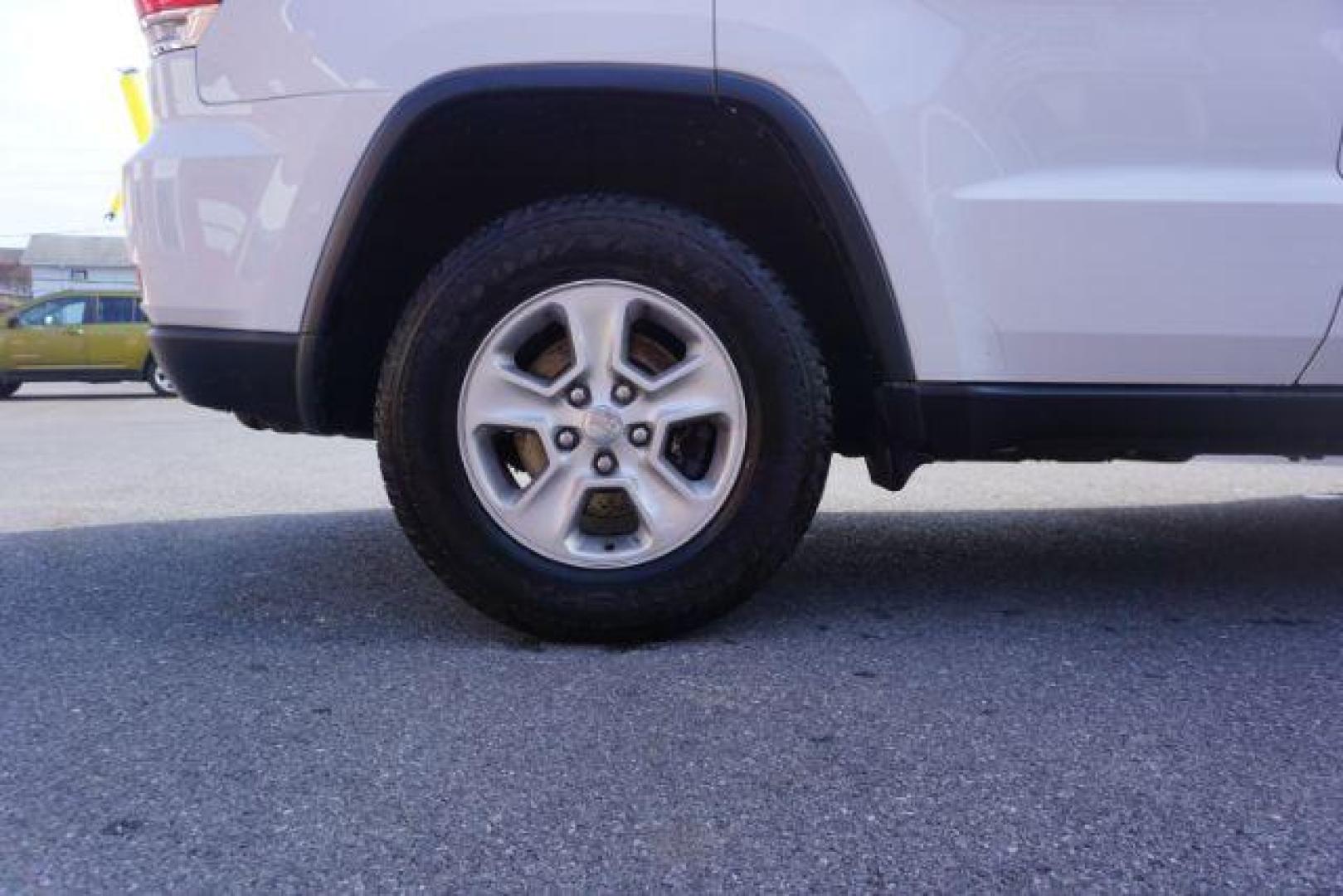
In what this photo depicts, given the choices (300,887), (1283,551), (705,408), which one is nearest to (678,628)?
(705,408)

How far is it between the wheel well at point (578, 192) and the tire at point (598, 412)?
0.65 feet

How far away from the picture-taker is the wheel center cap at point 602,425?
7.42ft

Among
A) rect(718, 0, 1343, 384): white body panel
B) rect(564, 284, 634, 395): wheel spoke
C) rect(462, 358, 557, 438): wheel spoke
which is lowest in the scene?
rect(462, 358, 557, 438): wheel spoke

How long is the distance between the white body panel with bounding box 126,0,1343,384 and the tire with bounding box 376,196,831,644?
0.28 meters

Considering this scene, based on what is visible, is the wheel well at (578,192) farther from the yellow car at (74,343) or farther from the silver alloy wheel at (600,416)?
the yellow car at (74,343)

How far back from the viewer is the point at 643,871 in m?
1.41

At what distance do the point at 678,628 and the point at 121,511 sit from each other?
267 cm

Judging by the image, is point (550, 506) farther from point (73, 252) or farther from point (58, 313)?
point (73, 252)

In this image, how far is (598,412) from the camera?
7.42ft

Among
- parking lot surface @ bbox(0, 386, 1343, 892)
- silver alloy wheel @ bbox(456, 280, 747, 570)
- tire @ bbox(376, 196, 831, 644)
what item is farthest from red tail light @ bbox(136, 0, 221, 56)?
parking lot surface @ bbox(0, 386, 1343, 892)

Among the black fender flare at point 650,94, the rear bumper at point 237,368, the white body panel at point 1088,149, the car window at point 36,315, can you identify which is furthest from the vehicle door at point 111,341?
the white body panel at point 1088,149

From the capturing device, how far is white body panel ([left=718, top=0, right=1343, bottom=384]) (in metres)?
2.21

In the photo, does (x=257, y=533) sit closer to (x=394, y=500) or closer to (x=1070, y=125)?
(x=394, y=500)

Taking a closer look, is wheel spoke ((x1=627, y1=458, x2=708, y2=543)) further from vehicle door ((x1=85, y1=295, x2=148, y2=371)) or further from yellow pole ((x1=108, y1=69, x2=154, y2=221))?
vehicle door ((x1=85, y1=295, x2=148, y2=371))
